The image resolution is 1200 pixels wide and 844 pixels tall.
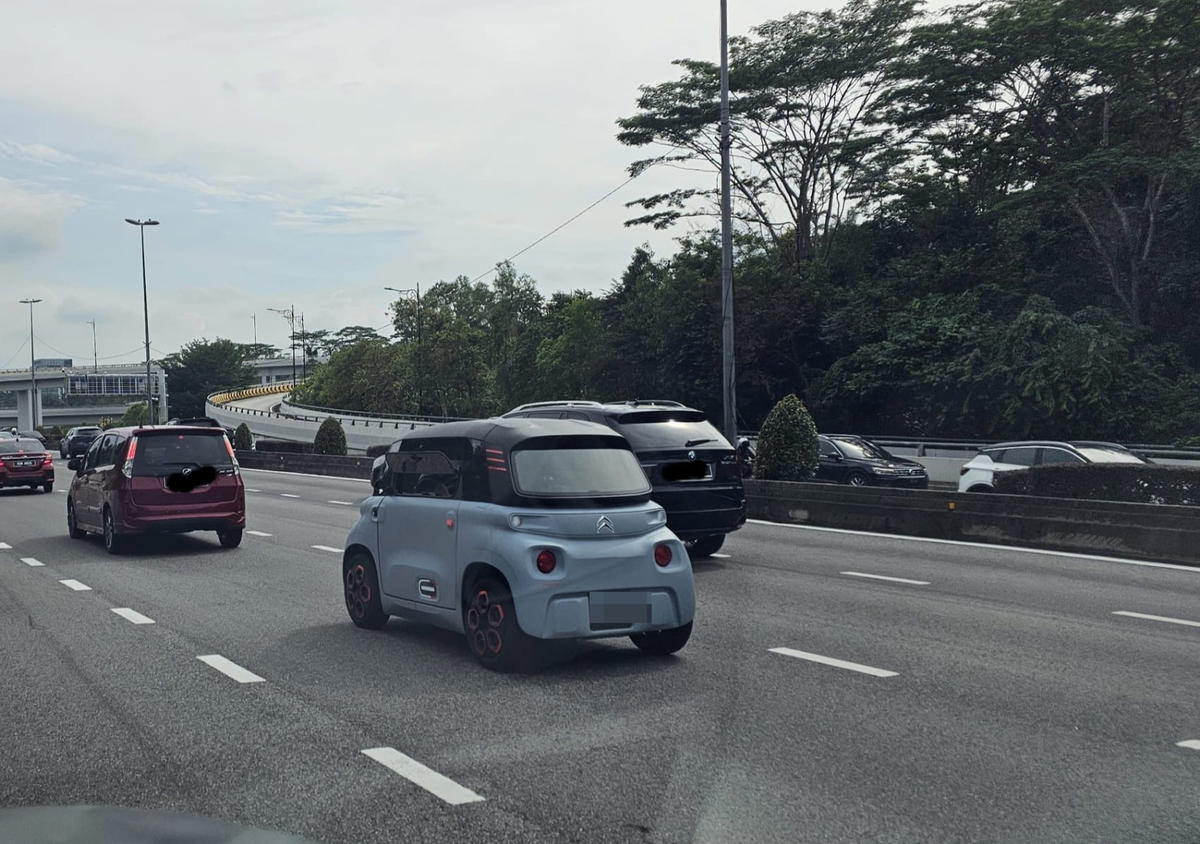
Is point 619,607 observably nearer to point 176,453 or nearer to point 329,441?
point 176,453

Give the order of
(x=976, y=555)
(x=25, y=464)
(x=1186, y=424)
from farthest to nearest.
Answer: (x=1186, y=424)
(x=25, y=464)
(x=976, y=555)

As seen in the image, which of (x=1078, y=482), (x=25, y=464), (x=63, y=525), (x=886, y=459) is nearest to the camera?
(x=1078, y=482)

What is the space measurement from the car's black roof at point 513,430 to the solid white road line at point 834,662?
190 cm

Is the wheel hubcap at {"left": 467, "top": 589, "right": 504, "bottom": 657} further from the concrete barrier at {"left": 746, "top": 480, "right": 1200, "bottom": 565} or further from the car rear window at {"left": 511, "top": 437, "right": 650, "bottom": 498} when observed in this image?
the concrete barrier at {"left": 746, "top": 480, "right": 1200, "bottom": 565}

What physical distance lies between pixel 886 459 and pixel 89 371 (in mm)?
129888

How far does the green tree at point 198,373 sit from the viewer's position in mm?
143375

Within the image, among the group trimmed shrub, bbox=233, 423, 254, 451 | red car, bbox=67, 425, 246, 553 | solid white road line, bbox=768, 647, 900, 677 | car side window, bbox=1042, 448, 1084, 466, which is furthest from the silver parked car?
trimmed shrub, bbox=233, 423, 254, 451

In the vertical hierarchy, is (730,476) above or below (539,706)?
above

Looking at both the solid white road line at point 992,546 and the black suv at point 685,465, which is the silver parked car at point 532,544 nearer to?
the black suv at point 685,465

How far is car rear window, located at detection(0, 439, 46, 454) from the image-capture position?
31.3m

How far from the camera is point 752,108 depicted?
46.4 metres

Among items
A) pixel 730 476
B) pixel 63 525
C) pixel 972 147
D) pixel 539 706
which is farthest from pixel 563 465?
pixel 972 147

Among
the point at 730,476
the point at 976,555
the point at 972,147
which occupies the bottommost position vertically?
the point at 976,555

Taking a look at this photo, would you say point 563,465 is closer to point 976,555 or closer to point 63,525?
point 976,555
